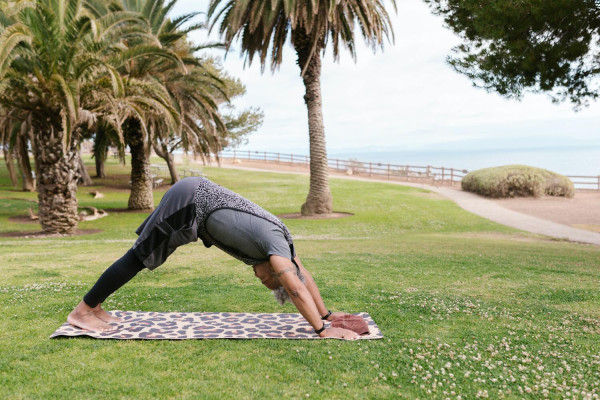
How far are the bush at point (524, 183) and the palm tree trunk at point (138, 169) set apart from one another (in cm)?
1921

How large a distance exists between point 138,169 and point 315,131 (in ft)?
26.8

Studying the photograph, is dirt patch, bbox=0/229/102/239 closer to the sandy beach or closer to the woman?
the woman

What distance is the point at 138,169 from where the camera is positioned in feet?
73.4

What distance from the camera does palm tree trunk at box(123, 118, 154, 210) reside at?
2211cm

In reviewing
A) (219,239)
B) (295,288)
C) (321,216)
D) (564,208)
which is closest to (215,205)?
(219,239)

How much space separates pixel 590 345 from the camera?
4.24 m

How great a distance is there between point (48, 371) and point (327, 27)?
19.2 metres

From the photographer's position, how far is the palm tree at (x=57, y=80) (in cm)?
1355

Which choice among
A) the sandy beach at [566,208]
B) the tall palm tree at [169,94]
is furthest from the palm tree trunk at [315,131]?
the sandy beach at [566,208]

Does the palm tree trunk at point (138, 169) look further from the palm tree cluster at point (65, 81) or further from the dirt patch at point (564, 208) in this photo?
the dirt patch at point (564, 208)

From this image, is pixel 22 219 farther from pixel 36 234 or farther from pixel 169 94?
pixel 169 94

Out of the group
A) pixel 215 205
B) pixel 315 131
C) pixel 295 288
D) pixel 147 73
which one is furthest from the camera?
pixel 315 131

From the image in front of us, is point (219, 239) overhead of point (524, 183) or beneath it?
overhead

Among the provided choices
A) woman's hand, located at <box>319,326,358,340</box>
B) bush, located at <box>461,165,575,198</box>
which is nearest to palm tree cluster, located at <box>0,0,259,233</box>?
woman's hand, located at <box>319,326,358,340</box>
